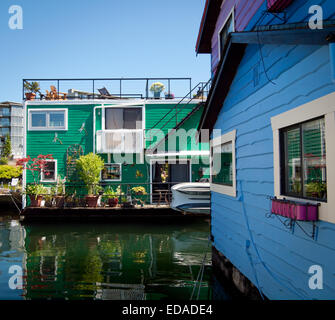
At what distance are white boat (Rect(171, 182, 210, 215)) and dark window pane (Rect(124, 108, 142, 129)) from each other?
835 cm

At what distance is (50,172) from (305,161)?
15.8 m

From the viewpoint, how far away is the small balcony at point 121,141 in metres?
16.3

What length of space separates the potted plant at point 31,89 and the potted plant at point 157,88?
6501 mm

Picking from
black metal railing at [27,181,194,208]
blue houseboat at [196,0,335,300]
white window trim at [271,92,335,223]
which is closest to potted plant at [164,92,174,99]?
black metal railing at [27,181,194,208]

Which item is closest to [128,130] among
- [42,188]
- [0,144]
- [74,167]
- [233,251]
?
[74,167]

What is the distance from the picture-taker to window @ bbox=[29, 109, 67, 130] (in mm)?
17047

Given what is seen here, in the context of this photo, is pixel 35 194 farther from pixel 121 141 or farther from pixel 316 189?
pixel 316 189

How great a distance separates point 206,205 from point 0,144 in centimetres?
6769

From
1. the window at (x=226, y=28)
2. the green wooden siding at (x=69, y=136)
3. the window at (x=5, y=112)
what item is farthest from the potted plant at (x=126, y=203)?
the window at (x=5, y=112)

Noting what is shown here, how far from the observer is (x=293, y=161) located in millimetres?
3797

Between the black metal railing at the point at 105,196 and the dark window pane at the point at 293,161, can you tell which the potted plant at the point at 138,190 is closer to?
the black metal railing at the point at 105,196

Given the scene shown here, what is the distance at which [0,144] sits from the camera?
6569cm
